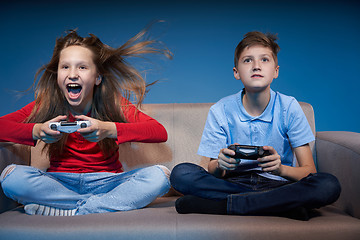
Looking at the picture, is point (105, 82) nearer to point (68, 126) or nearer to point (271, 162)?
point (68, 126)

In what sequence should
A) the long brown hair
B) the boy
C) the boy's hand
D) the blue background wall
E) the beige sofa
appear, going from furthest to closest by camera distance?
the blue background wall
the long brown hair
the boy's hand
the boy
the beige sofa

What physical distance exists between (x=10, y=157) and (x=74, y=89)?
35cm

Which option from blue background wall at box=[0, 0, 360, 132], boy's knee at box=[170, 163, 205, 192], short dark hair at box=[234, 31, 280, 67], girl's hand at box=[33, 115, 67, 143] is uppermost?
blue background wall at box=[0, 0, 360, 132]

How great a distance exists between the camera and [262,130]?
1.49 m

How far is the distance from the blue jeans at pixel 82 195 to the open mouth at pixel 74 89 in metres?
0.31

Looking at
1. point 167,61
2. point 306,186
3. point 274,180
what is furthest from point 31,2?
point 306,186

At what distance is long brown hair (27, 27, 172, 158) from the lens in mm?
1587

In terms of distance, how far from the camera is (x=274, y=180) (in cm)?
139

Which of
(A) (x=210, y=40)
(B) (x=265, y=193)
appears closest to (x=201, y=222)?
(B) (x=265, y=193)

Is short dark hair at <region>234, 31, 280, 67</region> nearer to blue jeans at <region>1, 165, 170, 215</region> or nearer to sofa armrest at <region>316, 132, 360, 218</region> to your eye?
sofa armrest at <region>316, 132, 360, 218</region>

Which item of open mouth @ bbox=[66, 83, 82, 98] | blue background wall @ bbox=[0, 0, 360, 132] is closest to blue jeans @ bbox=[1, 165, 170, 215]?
open mouth @ bbox=[66, 83, 82, 98]

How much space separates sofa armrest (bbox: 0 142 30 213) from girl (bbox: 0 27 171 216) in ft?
0.16

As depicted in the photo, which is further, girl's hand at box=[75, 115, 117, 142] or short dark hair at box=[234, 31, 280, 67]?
short dark hair at box=[234, 31, 280, 67]

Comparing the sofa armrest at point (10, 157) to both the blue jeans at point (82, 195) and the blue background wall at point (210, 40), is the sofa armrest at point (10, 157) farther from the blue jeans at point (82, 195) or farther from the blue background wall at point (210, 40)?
the blue background wall at point (210, 40)
